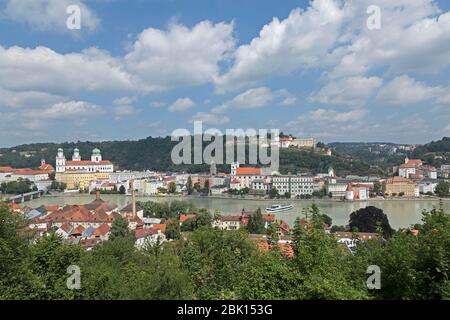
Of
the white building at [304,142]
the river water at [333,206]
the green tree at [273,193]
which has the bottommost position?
the river water at [333,206]

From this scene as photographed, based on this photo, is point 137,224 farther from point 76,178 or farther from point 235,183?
point 76,178

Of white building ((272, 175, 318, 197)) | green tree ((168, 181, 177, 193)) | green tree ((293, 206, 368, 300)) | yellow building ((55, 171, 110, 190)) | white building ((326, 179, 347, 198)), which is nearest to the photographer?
green tree ((293, 206, 368, 300))

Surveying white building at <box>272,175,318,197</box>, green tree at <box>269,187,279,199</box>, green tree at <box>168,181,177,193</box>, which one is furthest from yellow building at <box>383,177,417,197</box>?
green tree at <box>168,181,177,193</box>

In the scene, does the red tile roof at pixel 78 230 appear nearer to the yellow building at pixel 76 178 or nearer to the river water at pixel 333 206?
the river water at pixel 333 206

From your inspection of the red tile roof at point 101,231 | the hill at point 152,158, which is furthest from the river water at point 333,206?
the hill at point 152,158

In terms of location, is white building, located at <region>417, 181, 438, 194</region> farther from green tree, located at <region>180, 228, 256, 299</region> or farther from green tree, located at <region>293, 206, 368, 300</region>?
green tree, located at <region>293, 206, 368, 300</region>

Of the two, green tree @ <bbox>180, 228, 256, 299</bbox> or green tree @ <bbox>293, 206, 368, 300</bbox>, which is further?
green tree @ <bbox>180, 228, 256, 299</bbox>
